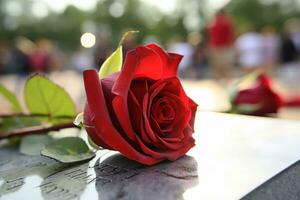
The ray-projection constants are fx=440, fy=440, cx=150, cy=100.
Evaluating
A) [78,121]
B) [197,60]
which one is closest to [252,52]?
[197,60]

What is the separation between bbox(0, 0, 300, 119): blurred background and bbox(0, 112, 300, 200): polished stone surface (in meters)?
7.00

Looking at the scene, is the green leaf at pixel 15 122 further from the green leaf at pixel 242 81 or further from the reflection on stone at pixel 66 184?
the green leaf at pixel 242 81

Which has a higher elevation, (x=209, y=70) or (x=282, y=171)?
(x=282, y=171)

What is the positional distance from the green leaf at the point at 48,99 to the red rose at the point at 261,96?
0.55 metres

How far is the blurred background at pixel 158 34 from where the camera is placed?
9.12 metres

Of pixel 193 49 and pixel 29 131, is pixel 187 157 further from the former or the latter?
pixel 193 49

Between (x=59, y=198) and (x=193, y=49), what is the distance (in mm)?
11826

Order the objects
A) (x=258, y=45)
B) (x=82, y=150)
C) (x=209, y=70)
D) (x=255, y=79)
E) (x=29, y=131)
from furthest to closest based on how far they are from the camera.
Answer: (x=209, y=70), (x=258, y=45), (x=255, y=79), (x=29, y=131), (x=82, y=150)

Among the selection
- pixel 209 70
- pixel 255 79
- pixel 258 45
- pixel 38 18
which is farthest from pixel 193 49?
pixel 38 18

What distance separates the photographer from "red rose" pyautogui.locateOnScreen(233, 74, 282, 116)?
1.37 meters

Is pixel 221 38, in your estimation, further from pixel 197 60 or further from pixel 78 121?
pixel 78 121

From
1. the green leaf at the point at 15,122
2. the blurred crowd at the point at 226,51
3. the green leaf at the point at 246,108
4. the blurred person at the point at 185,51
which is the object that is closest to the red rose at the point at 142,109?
the green leaf at the point at 15,122

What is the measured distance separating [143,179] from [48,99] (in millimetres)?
430

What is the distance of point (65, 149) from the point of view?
888 millimetres
